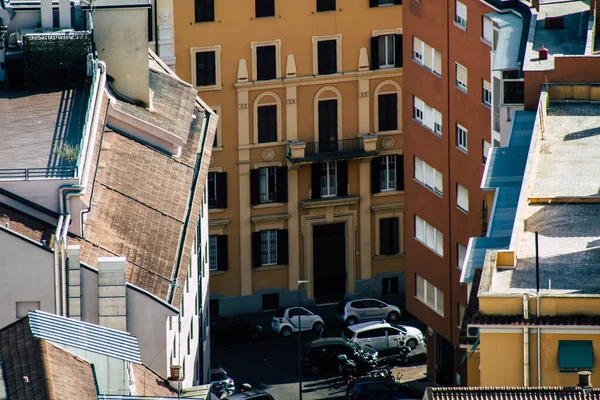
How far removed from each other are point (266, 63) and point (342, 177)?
7.83 m

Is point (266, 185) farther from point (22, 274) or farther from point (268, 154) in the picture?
point (22, 274)

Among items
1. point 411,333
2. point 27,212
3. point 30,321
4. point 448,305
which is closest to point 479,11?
point 448,305

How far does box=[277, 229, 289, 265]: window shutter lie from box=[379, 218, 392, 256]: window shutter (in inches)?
223

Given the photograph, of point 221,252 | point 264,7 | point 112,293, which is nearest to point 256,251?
point 221,252

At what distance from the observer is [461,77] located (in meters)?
90.4

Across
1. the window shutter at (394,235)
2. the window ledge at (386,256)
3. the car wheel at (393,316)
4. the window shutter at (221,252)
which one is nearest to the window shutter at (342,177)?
the window shutter at (394,235)

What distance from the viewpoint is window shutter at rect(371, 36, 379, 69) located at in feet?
363

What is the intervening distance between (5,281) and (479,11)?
32.2m

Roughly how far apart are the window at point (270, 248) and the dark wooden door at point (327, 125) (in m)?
5.35

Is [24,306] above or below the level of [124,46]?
below

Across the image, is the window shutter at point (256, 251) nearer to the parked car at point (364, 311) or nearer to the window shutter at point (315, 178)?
the window shutter at point (315, 178)

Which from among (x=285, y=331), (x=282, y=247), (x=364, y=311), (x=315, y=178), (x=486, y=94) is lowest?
(x=285, y=331)

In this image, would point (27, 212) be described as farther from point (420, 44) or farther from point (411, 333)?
point (411, 333)

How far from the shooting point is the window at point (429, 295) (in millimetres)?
93375
